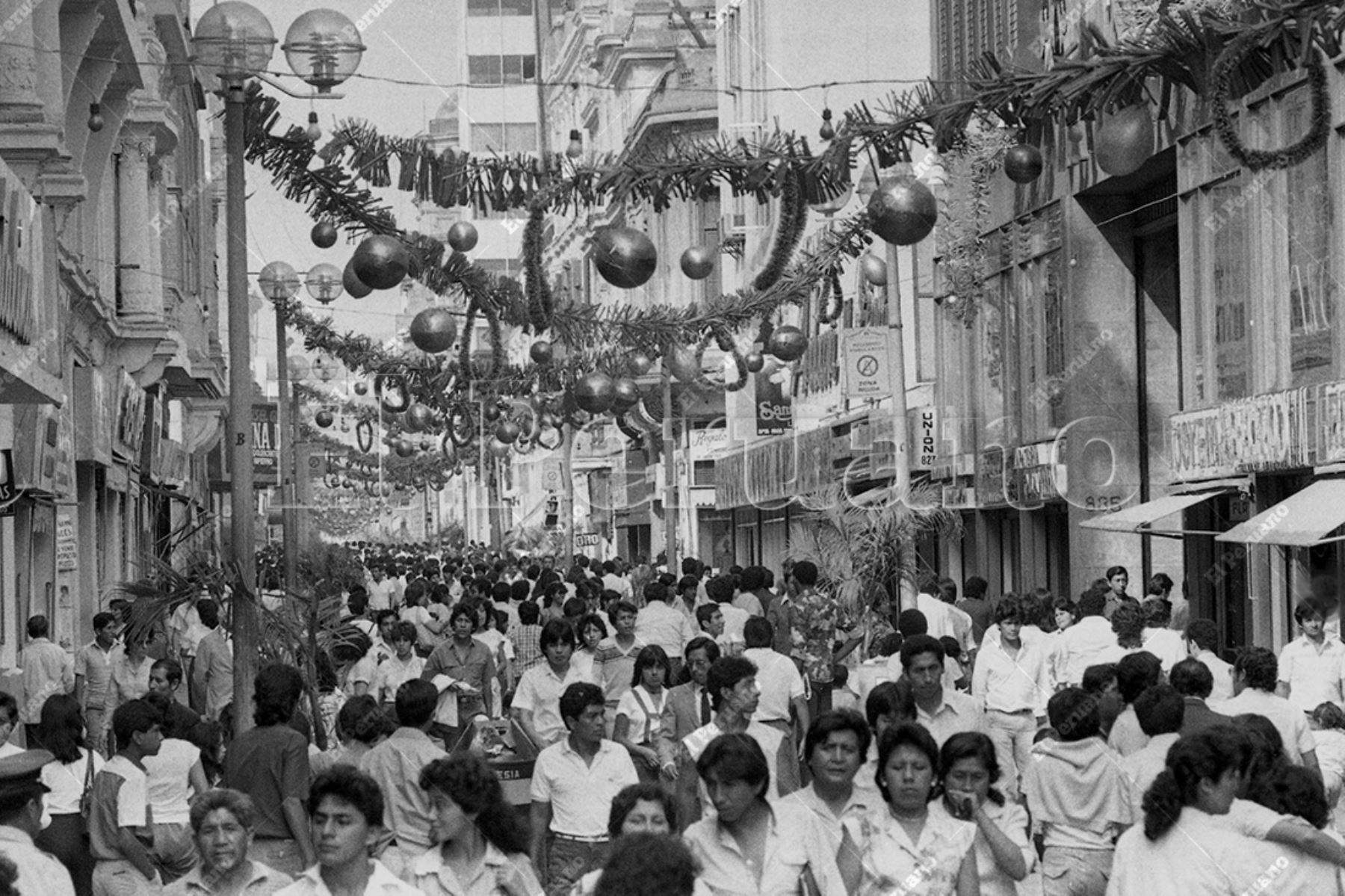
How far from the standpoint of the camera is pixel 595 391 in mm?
25297

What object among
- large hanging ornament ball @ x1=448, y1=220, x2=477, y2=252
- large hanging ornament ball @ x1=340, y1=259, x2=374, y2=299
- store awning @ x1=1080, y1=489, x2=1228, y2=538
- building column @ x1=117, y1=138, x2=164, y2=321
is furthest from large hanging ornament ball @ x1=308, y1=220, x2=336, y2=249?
building column @ x1=117, y1=138, x2=164, y2=321

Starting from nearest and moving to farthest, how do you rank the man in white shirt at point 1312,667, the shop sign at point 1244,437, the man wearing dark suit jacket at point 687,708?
the man wearing dark suit jacket at point 687,708
the man in white shirt at point 1312,667
the shop sign at point 1244,437

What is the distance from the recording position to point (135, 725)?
32.1 ft

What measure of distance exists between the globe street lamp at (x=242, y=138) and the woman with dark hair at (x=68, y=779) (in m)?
3.47

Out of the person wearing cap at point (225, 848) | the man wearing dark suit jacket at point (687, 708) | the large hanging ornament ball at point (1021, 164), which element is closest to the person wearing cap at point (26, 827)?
the person wearing cap at point (225, 848)

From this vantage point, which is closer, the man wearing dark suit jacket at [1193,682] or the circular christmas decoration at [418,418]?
the man wearing dark suit jacket at [1193,682]

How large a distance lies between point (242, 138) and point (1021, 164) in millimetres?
4751

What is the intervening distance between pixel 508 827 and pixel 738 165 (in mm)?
4246

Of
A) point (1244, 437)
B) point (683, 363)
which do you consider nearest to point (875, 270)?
point (683, 363)

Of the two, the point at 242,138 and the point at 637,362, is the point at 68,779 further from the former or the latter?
the point at 637,362

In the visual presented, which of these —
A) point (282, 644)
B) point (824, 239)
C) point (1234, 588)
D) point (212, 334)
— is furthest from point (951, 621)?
point (212, 334)

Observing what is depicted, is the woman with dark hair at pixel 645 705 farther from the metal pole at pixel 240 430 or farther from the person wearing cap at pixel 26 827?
the person wearing cap at pixel 26 827

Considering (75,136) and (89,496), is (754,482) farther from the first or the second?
(75,136)

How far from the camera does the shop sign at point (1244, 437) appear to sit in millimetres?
21281
